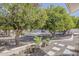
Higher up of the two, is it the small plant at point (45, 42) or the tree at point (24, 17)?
the tree at point (24, 17)

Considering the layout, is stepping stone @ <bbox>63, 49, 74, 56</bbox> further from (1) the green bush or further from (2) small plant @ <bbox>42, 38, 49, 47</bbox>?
(1) the green bush

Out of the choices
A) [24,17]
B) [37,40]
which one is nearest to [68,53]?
[37,40]

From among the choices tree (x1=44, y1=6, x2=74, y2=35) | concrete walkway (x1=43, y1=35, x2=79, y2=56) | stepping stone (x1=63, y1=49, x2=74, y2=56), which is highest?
tree (x1=44, y1=6, x2=74, y2=35)

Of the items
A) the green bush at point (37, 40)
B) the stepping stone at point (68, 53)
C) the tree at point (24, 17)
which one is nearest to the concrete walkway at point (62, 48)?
the stepping stone at point (68, 53)

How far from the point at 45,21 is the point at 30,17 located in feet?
0.67

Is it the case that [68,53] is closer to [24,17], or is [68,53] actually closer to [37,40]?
[37,40]

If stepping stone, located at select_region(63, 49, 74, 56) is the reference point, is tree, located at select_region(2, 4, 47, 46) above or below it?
above

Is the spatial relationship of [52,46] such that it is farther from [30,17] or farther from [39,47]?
[30,17]

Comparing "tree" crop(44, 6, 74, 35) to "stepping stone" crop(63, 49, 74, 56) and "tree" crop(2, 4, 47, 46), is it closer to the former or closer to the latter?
"tree" crop(2, 4, 47, 46)

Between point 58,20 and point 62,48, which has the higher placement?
point 58,20

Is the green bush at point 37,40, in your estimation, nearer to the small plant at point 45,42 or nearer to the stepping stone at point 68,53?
the small plant at point 45,42

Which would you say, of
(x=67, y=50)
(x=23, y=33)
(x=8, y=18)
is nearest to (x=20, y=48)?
(x=23, y=33)

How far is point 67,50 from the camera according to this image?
273cm

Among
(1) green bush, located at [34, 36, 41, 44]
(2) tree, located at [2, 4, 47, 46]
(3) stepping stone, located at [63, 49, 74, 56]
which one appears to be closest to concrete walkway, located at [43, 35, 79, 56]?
(3) stepping stone, located at [63, 49, 74, 56]
